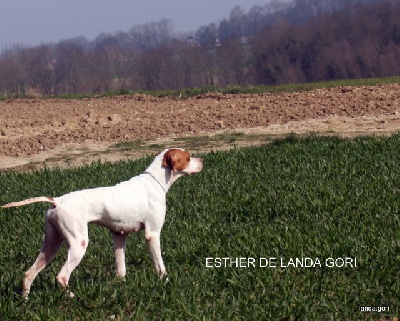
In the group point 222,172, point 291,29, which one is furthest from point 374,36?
point 222,172

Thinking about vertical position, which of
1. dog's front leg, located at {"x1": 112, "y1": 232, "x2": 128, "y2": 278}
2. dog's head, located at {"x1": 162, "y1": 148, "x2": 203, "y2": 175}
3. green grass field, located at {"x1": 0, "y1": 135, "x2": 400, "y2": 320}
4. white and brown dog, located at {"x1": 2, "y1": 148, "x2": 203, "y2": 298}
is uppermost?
dog's head, located at {"x1": 162, "y1": 148, "x2": 203, "y2": 175}

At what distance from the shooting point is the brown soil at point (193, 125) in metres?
17.8

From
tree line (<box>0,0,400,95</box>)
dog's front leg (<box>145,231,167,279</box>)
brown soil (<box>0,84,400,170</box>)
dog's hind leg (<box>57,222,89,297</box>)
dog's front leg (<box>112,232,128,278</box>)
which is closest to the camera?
dog's hind leg (<box>57,222,89,297</box>)


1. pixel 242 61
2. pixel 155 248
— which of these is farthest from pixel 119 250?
pixel 242 61

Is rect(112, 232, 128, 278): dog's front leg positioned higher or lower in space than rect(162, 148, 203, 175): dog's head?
lower

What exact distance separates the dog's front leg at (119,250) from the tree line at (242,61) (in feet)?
183

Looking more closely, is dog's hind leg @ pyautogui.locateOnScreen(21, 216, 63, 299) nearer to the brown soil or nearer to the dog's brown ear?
the dog's brown ear

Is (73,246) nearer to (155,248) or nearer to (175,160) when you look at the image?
(155,248)

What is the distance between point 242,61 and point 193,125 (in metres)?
50.9

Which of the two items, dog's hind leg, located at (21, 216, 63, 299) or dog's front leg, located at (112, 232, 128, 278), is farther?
dog's front leg, located at (112, 232, 128, 278)

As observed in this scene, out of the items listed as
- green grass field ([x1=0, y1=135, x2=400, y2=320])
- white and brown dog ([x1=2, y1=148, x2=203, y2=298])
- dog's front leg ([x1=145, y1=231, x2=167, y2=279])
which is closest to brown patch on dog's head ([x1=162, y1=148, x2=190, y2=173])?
white and brown dog ([x1=2, y1=148, x2=203, y2=298])

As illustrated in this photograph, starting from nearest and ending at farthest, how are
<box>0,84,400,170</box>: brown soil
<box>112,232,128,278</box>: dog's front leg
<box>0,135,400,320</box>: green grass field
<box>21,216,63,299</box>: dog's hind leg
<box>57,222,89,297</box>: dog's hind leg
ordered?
<box>0,135,400,320</box>: green grass field
<box>57,222,89,297</box>: dog's hind leg
<box>21,216,63,299</box>: dog's hind leg
<box>112,232,128,278</box>: dog's front leg
<box>0,84,400,170</box>: brown soil

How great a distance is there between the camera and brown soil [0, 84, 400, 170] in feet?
58.5

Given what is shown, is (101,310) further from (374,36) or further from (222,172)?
(374,36)
